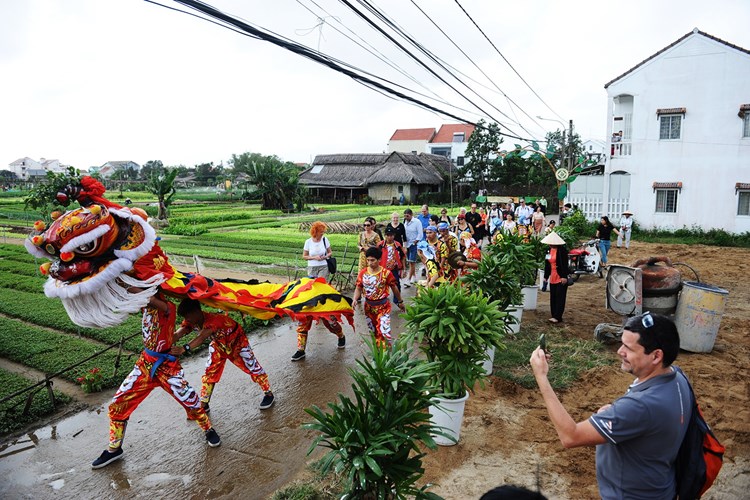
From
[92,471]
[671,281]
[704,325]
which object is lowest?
[92,471]

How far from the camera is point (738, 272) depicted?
14.0m

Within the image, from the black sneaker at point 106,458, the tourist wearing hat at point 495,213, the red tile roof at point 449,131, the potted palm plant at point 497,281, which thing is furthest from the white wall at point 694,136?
the red tile roof at point 449,131

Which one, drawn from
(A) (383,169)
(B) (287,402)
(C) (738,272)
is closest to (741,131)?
(C) (738,272)

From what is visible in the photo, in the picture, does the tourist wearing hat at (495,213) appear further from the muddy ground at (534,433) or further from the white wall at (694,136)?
the muddy ground at (534,433)

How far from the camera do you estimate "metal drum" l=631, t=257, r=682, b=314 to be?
7328 millimetres

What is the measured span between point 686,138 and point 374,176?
26006 mm

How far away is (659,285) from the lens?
7.35 m

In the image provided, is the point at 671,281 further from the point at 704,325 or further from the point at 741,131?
the point at 741,131

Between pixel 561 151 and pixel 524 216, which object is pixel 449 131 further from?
pixel 524 216

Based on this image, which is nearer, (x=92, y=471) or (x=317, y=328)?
(x=92, y=471)

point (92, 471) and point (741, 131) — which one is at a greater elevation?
point (741, 131)

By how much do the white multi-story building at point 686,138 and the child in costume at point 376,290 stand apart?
19644 millimetres

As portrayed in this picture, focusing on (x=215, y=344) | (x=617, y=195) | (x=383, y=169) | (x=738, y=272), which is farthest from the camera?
(x=383, y=169)

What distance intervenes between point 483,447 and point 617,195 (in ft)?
71.1
